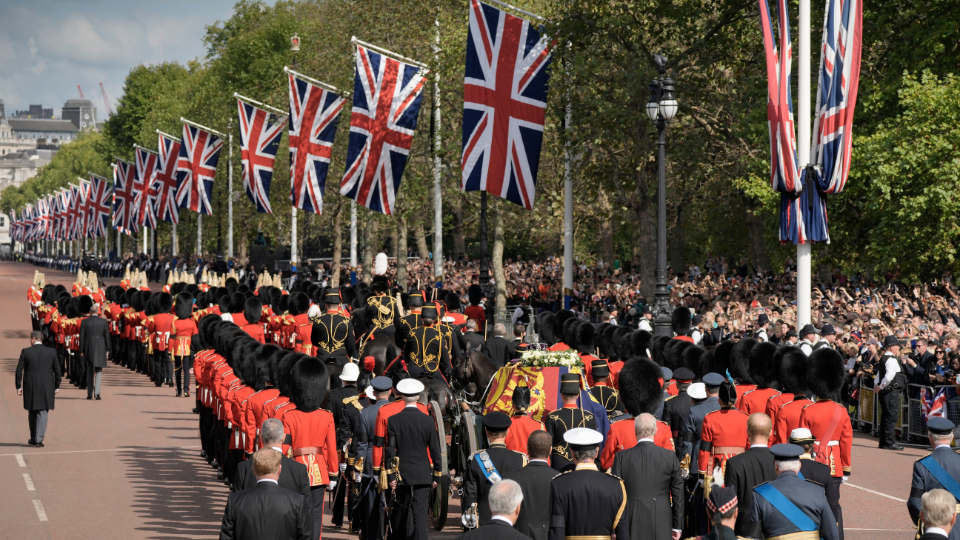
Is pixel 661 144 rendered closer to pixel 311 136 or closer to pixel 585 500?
pixel 311 136

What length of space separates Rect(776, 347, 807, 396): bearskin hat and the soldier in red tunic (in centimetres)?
382

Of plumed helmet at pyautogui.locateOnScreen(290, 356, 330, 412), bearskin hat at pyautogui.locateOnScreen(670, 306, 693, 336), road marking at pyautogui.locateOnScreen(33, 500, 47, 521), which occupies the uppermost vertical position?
bearskin hat at pyautogui.locateOnScreen(670, 306, 693, 336)

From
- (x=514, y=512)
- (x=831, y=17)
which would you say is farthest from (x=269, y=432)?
(x=831, y=17)

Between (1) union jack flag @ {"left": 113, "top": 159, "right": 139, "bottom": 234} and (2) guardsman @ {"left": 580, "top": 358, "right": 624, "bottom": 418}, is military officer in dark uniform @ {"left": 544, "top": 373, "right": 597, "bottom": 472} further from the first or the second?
(1) union jack flag @ {"left": 113, "top": 159, "right": 139, "bottom": 234}

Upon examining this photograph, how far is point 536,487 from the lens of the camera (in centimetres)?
682

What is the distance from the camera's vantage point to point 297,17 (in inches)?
2403

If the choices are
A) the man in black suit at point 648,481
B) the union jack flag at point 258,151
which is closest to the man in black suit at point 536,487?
the man in black suit at point 648,481

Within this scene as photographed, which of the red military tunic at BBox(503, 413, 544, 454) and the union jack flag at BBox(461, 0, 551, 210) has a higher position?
the union jack flag at BBox(461, 0, 551, 210)

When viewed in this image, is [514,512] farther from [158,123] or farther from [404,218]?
[158,123]

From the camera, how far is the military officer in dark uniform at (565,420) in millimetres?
8352

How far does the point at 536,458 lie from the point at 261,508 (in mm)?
1622

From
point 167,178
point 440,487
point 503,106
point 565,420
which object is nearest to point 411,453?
point 440,487

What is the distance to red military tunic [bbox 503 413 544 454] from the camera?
8377 mm

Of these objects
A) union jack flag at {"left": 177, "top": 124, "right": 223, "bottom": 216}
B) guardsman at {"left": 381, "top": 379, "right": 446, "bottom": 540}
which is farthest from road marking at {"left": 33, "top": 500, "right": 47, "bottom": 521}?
union jack flag at {"left": 177, "top": 124, "right": 223, "bottom": 216}
